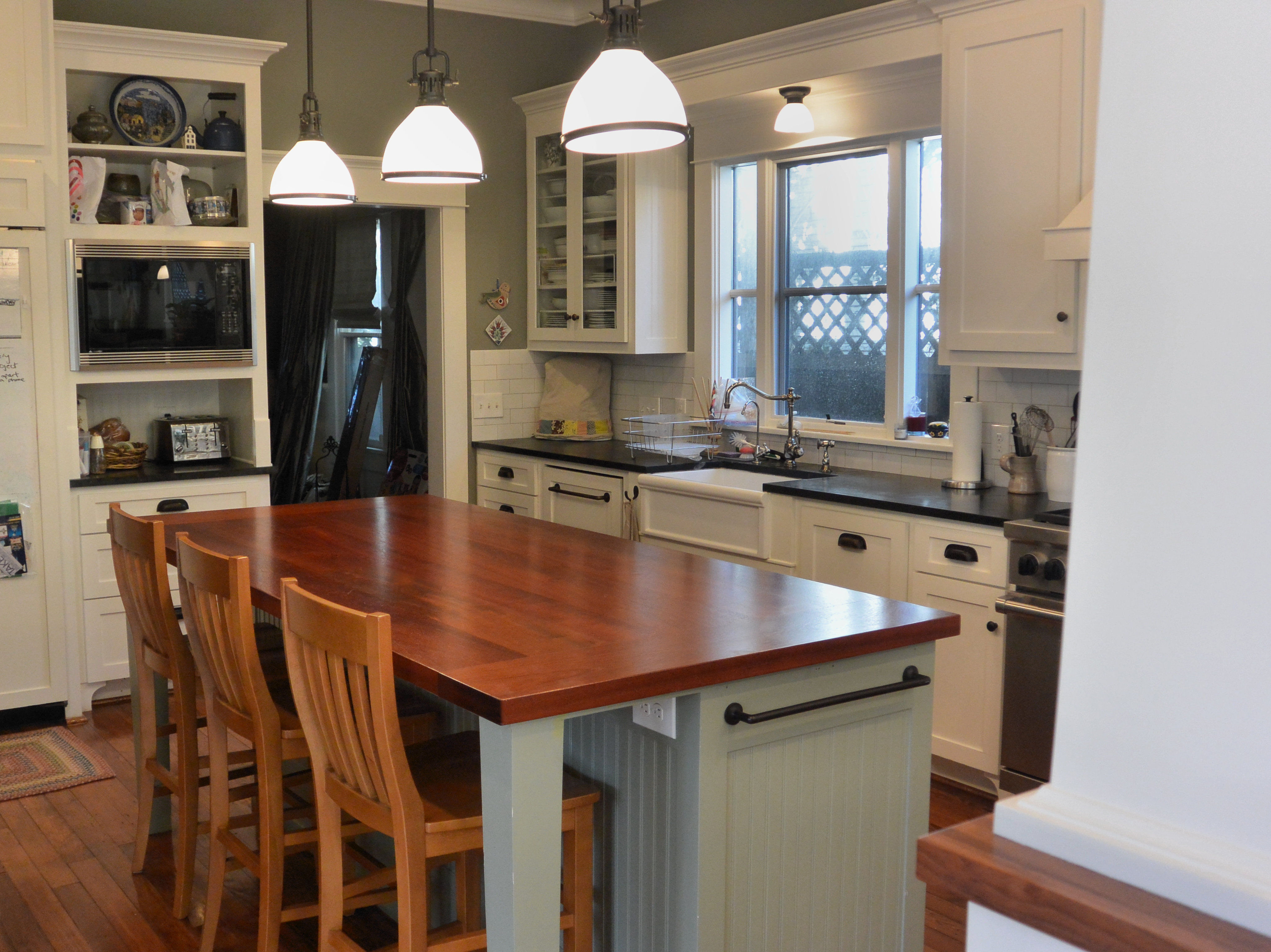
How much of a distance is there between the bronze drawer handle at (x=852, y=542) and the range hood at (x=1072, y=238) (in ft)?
3.52

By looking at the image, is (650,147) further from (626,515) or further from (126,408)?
(126,408)

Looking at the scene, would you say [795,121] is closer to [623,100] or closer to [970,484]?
[970,484]

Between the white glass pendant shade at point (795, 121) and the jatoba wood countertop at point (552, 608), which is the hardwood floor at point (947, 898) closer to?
the jatoba wood countertop at point (552, 608)

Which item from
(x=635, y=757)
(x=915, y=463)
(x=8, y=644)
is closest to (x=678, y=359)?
(x=915, y=463)

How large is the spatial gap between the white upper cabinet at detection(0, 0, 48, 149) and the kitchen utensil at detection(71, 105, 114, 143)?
1.25ft

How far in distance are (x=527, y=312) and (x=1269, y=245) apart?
5.57 meters

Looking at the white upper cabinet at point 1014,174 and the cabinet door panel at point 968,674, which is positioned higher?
the white upper cabinet at point 1014,174

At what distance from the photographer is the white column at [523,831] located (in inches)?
72.9

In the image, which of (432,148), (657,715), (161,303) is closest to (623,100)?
(432,148)

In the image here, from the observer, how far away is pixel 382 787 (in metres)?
2.11

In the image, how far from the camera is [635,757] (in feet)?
7.45

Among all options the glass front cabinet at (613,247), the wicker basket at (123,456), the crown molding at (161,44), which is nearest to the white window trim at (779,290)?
the glass front cabinet at (613,247)

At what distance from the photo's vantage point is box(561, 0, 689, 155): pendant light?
222 cm

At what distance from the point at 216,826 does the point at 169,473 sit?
7.84 ft
